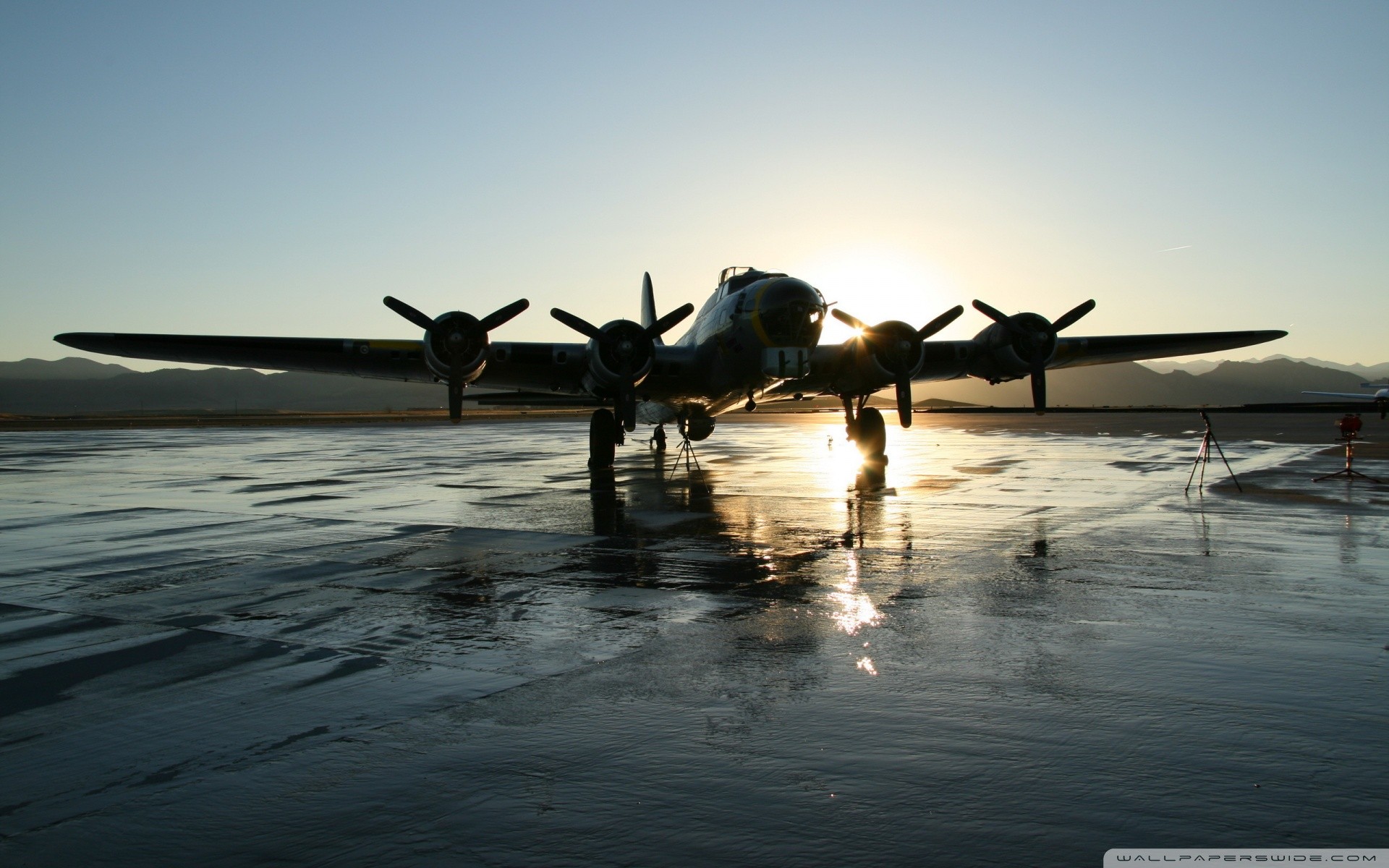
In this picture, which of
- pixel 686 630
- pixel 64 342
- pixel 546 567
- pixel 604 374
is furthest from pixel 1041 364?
pixel 64 342

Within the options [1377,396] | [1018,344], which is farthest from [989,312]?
[1377,396]

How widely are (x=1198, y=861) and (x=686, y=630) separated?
4070 millimetres

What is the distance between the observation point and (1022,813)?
12.4 ft

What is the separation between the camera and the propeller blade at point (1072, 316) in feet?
77.3

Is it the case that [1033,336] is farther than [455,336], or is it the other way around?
[1033,336]

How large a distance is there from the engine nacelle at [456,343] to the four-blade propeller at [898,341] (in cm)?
869

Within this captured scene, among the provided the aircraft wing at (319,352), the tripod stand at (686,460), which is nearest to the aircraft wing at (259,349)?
the aircraft wing at (319,352)

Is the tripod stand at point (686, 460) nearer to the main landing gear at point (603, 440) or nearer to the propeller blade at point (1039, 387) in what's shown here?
the main landing gear at point (603, 440)

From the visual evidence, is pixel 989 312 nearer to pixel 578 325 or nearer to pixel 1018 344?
pixel 1018 344

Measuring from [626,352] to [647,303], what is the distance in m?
17.3

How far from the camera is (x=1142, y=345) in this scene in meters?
27.6

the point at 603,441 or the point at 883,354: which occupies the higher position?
the point at 883,354

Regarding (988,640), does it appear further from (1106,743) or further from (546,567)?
(546,567)

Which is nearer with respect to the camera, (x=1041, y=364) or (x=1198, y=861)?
(x=1198, y=861)
